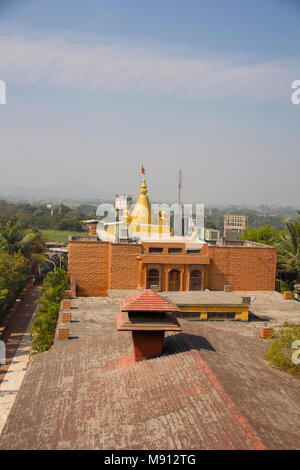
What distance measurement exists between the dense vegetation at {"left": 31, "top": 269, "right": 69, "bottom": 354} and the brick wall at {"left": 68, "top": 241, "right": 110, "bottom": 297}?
113 centimetres

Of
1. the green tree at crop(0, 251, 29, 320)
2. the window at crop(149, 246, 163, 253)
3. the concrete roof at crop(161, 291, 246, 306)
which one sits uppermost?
the window at crop(149, 246, 163, 253)

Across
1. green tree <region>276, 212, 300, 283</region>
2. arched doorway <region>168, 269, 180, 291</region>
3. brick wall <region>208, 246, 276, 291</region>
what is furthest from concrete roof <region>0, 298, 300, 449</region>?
green tree <region>276, 212, 300, 283</region>

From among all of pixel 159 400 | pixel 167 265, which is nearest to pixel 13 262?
pixel 167 265

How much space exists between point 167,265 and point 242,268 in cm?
576

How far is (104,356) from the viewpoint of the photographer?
14.1 m

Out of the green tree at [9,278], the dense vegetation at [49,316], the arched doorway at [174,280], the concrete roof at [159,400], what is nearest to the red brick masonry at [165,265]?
the arched doorway at [174,280]

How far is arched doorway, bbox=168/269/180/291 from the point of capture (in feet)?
103

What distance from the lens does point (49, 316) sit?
23750 millimetres

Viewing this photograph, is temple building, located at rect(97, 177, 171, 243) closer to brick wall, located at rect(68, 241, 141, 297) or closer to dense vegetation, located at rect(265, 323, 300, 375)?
brick wall, located at rect(68, 241, 141, 297)

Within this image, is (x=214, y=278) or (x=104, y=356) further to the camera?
(x=214, y=278)

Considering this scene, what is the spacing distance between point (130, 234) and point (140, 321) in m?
22.3
